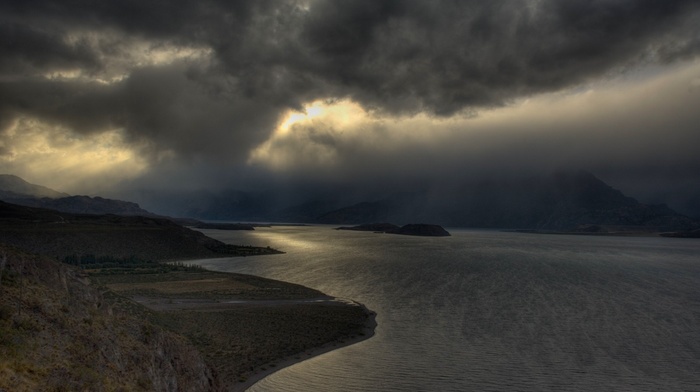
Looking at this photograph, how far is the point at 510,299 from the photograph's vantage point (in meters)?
64.8

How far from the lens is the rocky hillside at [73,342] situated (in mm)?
15930

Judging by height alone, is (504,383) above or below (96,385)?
below

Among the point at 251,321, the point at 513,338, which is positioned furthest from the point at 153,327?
the point at 513,338

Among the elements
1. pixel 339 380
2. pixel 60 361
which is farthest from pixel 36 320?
pixel 339 380

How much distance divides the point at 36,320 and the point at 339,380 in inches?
803

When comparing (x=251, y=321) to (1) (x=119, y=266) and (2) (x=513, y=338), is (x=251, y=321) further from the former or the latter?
(1) (x=119, y=266)

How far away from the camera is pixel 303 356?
118ft

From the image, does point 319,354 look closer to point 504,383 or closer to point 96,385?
point 504,383

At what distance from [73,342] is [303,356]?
20759 millimetres

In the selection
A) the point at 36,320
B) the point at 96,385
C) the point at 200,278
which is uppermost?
the point at 36,320

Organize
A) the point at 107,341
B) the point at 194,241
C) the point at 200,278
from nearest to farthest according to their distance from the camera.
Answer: the point at 107,341, the point at 200,278, the point at 194,241

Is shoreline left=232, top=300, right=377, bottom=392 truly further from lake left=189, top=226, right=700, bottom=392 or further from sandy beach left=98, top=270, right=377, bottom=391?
lake left=189, top=226, right=700, bottom=392

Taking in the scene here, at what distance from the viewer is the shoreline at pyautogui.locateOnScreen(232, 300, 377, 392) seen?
29.3 m

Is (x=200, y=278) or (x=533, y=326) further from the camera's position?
(x=200, y=278)
